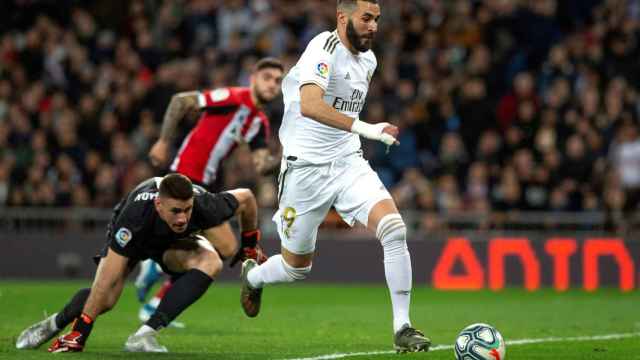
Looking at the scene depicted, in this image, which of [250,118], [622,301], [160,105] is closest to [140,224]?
[250,118]

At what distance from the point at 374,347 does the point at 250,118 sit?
330cm

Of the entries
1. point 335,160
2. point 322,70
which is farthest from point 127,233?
point 322,70

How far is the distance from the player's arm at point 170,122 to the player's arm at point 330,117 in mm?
3250

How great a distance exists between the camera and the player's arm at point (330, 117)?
8.50 metres

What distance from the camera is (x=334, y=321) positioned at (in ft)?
44.2

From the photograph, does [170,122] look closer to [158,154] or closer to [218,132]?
[158,154]

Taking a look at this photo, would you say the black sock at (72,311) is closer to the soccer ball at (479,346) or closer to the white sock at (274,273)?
the white sock at (274,273)

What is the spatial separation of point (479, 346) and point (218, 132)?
5.05 metres

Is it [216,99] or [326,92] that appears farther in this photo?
[216,99]

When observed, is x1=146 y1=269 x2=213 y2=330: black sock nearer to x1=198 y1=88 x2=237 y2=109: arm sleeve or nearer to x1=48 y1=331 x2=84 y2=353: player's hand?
x1=48 y1=331 x2=84 y2=353: player's hand

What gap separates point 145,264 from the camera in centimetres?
1322

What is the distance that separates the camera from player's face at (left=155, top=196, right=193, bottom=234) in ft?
31.1

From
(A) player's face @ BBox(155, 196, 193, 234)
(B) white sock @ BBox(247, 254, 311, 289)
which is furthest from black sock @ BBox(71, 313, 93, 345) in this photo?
(B) white sock @ BBox(247, 254, 311, 289)

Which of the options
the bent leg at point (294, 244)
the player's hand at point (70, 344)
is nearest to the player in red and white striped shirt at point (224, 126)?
the bent leg at point (294, 244)
